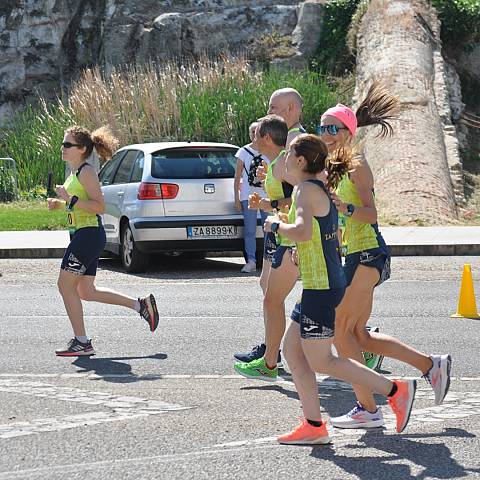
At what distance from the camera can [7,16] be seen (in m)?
31.3

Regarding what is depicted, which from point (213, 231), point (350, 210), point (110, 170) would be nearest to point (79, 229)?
point (350, 210)

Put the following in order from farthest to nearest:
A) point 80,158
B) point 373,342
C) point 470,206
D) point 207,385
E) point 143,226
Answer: point 470,206, point 143,226, point 80,158, point 207,385, point 373,342

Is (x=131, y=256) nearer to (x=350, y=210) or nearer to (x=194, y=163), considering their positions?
(x=194, y=163)

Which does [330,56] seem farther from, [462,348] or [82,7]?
[462,348]

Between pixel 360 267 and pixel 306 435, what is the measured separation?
4.11 feet

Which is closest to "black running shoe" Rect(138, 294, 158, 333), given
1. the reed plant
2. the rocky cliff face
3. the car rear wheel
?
the car rear wheel

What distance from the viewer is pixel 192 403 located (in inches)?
299

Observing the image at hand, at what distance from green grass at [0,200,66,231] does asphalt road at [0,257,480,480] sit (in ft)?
24.8

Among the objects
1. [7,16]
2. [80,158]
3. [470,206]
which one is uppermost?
[7,16]

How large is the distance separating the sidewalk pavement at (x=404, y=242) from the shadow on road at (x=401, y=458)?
10.3 meters

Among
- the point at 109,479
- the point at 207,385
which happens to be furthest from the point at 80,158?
the point at 109,479

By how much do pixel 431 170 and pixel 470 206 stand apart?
1107mm

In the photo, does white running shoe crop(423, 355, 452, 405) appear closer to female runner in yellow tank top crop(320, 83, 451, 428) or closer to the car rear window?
female runner in yellow tank top crop(320, 83, 451, 428)

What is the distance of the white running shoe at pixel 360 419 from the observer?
270 inches
